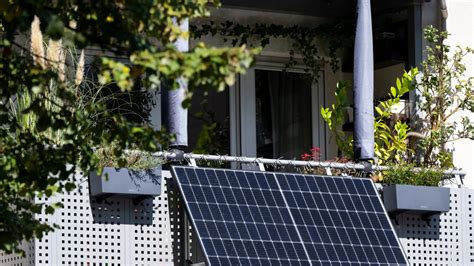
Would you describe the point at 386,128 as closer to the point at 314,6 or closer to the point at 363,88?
the point at 363,88

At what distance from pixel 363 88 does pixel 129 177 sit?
10.3 feet

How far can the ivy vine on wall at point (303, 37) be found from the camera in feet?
54.5

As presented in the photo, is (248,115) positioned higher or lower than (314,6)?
lower

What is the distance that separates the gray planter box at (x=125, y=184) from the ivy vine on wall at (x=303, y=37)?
4.09 meters

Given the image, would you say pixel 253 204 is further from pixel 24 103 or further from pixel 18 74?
pixel 18 74

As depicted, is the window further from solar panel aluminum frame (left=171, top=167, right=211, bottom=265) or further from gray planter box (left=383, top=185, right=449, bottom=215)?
solar panel aluminum frame (left=171, top=167, right=211, bottom=265)

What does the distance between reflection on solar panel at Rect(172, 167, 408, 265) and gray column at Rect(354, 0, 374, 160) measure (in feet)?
2.11

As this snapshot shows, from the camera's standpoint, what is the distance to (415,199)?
543 inches

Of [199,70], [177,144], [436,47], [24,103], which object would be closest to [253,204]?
[177,144]

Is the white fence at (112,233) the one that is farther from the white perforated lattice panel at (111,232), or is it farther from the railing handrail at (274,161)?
the railing handrail at (274,161)

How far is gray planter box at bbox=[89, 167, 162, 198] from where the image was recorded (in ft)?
40.5

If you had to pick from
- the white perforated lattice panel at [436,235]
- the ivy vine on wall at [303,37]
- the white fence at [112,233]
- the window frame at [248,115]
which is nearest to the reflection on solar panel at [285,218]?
the white fence at [112,233]

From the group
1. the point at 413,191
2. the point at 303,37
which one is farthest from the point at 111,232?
the point at 303,37

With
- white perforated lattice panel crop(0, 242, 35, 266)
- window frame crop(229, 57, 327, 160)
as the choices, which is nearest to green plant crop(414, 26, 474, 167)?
window frame crop(229, 57, 327, 160)
